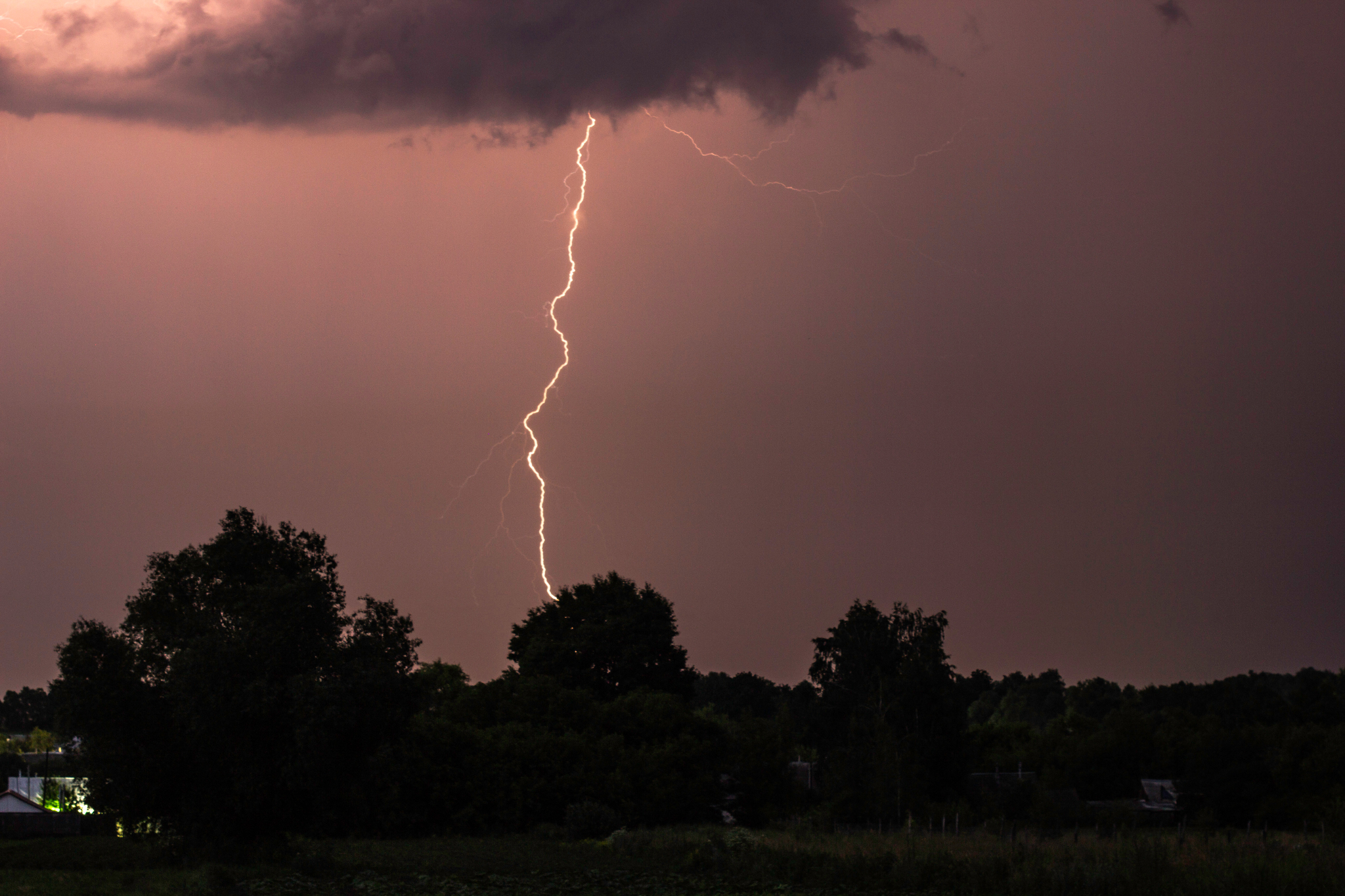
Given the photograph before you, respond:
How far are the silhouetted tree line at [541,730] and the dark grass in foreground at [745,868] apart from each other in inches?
79.4

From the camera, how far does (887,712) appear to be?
170 ft

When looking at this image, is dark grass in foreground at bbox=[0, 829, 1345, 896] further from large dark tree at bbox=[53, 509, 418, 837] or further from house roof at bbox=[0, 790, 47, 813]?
house roof at bbox=[0, 790, 47, 813]

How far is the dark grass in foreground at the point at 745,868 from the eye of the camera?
24.0 m

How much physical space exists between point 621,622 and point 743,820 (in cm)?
1240

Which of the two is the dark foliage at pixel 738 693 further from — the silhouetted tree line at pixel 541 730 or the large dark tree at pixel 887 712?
the large dark tree at pixel 887 712

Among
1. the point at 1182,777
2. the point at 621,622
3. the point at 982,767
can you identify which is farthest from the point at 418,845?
the point at 1182,777

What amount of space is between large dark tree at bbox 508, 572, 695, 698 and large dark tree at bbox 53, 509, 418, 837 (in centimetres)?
→ 2621

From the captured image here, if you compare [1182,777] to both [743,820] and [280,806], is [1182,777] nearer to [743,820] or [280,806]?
[743,820]

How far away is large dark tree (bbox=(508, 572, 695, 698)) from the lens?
58.4m

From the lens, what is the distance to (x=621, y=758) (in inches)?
1857

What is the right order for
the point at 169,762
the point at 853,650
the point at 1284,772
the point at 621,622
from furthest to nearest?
the point at 1284,772 < the point at 621,622 < the point at 853,650 < the point at 169,762

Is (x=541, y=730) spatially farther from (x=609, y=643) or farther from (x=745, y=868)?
(x=745, y=868)

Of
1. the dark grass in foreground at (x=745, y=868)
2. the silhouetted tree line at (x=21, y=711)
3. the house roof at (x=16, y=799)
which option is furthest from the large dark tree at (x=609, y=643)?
the silhouetted tree line at (x=21, y=711)

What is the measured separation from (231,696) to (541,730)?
20.0 metres
